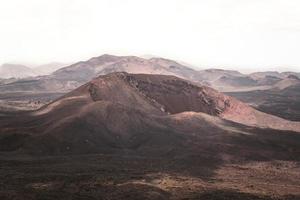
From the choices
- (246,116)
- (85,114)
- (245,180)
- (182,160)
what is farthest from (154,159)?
(246,116)

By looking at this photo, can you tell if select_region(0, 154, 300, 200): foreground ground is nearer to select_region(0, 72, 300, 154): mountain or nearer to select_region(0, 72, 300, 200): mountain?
select_region(0, 72, 300, 200): mountain

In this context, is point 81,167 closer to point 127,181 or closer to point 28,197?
point 127,181

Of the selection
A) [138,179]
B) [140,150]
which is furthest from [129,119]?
[138,179]

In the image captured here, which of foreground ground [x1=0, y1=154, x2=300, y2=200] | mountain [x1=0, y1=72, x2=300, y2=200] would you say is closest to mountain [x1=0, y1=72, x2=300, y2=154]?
mountain [x1=0, y1=72, x2=300, y2=200]

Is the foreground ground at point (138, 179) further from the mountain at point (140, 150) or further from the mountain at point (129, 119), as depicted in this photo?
the mountain at point (129, 119)

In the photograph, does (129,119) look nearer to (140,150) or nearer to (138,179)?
(140,150)

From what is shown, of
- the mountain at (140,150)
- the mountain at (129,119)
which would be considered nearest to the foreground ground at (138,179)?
the mountain at (140,150)
